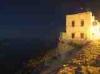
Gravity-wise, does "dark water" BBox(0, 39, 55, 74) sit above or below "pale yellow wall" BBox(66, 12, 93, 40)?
below

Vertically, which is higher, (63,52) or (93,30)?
(93,30)

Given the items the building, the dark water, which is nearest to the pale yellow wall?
the building

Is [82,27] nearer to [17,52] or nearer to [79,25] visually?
[79,25]

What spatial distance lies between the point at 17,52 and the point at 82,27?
76.2 ft

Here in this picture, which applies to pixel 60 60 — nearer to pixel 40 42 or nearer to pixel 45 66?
pixel 45 66

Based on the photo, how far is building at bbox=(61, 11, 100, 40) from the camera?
54.7m

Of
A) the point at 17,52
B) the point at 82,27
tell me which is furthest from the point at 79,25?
the point at 17,52

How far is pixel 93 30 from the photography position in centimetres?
5519

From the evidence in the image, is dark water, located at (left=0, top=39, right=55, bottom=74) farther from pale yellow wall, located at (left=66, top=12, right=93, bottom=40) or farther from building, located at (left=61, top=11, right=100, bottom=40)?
pale yellow wall, located at (left=66, top=12, right=93, bottom=40)

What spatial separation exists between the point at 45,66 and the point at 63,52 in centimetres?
499

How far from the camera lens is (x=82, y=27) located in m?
55.1

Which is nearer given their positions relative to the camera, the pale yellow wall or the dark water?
the pale yellow wall

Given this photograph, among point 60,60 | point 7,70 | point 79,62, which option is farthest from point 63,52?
point 7,70

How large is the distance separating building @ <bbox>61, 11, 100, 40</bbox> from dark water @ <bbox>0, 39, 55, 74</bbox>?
7.19 m
